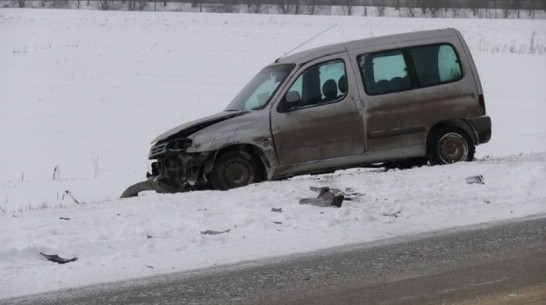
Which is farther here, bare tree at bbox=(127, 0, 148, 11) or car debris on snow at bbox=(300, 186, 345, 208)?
bare tree at bbox=(127, 0, 148, 11)

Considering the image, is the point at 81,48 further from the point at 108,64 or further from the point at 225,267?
the point at 225,267

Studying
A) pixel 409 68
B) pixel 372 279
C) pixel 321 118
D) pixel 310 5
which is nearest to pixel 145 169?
pixel 321 118

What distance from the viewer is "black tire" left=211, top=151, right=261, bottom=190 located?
10.1m

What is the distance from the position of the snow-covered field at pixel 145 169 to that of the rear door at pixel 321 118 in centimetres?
40

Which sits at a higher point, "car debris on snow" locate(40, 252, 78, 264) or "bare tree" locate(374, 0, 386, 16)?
"bare tree" locate(374, 0, 386, 16)

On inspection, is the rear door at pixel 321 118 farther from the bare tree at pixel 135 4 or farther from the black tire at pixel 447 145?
the bare tree at pixel 135 4

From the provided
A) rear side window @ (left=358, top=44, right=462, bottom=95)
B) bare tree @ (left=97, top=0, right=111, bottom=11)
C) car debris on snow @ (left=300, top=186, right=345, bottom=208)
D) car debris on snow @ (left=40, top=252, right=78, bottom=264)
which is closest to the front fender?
car debris on snow @ (left=300, top=186, right=345, bottom=208)

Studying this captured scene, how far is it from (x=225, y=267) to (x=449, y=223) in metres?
2.58

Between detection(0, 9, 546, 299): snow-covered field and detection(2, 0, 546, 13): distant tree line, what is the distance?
105 ft

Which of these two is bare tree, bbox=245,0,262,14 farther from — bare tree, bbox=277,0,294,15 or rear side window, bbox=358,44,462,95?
rear side window, bbox=358,44,462,95

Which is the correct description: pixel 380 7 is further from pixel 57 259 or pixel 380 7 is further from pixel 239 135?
pixel 57 259

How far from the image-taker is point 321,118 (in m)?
10.4

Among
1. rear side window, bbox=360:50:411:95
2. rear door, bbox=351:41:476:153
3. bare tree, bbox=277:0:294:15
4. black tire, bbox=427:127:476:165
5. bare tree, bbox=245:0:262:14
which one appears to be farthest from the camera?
bare tree, bbox=277:0:294:15

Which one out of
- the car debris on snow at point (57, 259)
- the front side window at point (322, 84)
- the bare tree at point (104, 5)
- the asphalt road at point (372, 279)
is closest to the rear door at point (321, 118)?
the front side window at point (322, 84)
